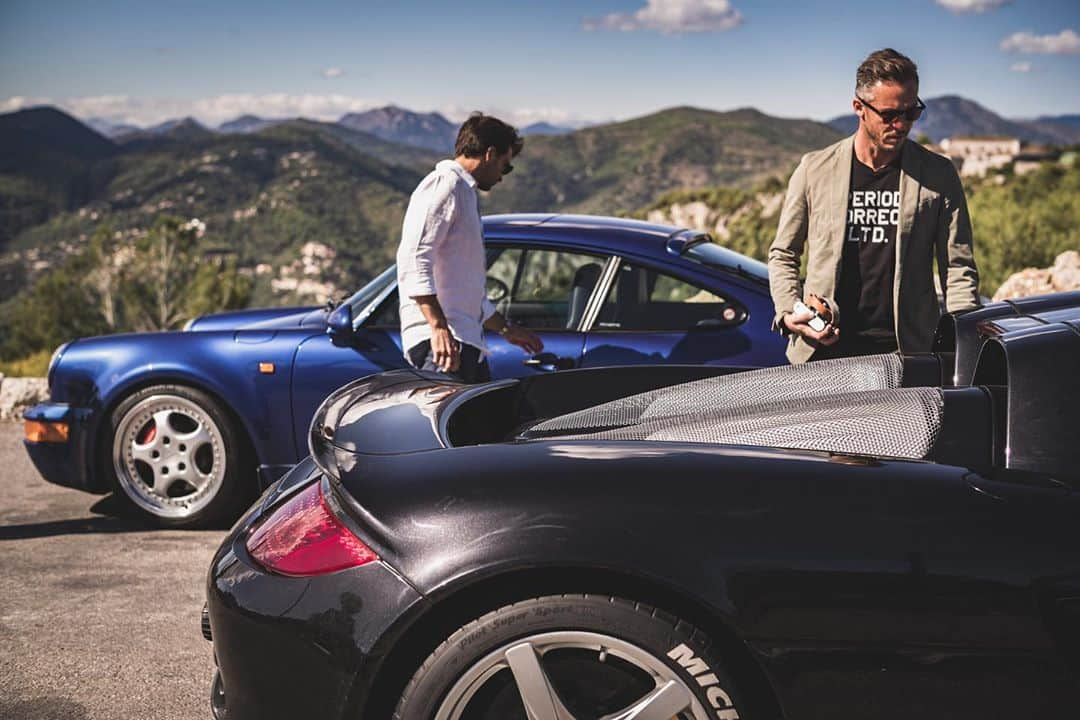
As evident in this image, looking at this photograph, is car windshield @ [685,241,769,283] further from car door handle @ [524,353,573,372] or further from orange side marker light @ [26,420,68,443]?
orange side marker light @ [26,420,68,443]

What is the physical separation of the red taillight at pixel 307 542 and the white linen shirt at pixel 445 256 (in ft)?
7.29

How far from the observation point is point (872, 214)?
4094mm

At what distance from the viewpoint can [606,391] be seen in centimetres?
315

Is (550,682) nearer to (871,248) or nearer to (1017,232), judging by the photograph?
(871,248)

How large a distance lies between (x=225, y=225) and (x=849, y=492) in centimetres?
15930

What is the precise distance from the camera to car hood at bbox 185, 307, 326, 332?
5.59 meters

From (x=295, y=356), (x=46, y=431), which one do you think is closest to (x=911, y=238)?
(x=295, y=356)

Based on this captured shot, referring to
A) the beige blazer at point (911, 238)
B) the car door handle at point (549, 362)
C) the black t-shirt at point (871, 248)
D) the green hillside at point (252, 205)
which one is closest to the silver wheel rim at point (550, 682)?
the beige blazer at point (911, 238)

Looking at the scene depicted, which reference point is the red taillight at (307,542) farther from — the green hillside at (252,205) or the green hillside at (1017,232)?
the green hillside at (252,205)

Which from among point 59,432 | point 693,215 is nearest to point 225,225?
point 693,215

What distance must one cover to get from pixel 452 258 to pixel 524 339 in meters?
0.57

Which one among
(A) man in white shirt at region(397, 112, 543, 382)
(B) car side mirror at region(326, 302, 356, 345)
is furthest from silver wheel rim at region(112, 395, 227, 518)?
(A) man in white shirt at region(397, 112, 543, 382)

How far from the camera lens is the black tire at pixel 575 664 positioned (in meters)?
1.94

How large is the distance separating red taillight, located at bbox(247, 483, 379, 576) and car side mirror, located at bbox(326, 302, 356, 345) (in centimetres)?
290
